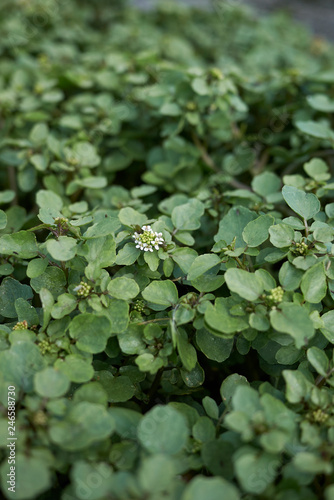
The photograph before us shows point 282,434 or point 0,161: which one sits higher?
point 282,434

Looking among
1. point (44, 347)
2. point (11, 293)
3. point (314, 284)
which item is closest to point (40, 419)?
point (44, 347)

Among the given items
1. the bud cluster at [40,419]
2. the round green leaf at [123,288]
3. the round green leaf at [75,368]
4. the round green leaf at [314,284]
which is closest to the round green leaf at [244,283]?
the round green leaf at [314,284]

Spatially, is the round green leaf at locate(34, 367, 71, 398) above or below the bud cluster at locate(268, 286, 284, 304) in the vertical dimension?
below

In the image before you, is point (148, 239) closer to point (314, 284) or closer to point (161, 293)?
point (161, 293)

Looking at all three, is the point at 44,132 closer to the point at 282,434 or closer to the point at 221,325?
the point at 221,325

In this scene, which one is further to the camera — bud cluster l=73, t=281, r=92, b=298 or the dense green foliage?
bud cluster l=73, t=281, r=92, b=298

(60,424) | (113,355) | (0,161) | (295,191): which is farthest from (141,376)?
(0,161)

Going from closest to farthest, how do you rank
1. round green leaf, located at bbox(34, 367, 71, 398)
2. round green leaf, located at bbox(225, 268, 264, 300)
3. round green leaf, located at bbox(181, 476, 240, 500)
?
round green leaf, located at bbox(181, 476, 240, 500)
round green leaf, located at bbox(34, 367, 71, 398)
round green leaf, located at bbox(225, 268, 264, 300)

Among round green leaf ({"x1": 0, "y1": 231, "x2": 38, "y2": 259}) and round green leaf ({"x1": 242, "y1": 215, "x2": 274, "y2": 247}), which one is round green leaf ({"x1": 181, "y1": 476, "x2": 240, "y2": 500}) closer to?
round green leaf ({"x1": 242, "y1": 215, "x2": 274, "y2": 247})

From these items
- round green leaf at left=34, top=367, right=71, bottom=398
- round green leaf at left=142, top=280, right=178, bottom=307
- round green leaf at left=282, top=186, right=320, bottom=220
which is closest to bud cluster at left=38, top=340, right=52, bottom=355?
round green leaf at left=34, top=367, right=71, bottom=398
